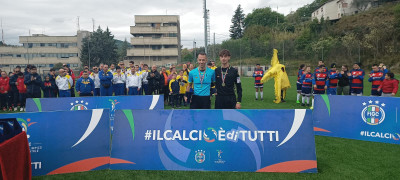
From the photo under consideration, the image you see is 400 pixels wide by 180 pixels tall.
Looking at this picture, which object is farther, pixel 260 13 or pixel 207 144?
pixel 260 13

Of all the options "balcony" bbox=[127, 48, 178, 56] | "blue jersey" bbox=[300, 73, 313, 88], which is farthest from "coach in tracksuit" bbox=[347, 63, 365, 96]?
"balcony" bbox=[127, 48, 178, 56]

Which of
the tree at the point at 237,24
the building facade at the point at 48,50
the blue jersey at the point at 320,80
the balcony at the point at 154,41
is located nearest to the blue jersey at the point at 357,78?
the blue jersey at the point at 320,80

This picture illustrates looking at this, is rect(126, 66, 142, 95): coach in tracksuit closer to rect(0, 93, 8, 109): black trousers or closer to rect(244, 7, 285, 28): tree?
rect(0, 93, 8, 109): black trousers

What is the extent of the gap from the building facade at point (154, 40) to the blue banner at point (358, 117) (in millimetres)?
52735

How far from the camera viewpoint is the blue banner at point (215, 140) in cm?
401

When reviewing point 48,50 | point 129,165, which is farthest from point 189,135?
point 48,50

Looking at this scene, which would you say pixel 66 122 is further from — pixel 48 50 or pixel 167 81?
pixel 48 50

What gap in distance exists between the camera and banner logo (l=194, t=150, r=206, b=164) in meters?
4.08

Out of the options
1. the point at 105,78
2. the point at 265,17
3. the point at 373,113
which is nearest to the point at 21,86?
the point at 105,78

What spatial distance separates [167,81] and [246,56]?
30679mm

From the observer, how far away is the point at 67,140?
13.8ft

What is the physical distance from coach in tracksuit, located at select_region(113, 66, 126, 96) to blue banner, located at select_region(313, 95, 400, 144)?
7864 millimetres

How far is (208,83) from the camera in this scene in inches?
202

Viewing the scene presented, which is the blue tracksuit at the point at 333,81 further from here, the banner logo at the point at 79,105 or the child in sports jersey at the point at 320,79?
the banner logo at the point at 79,105
